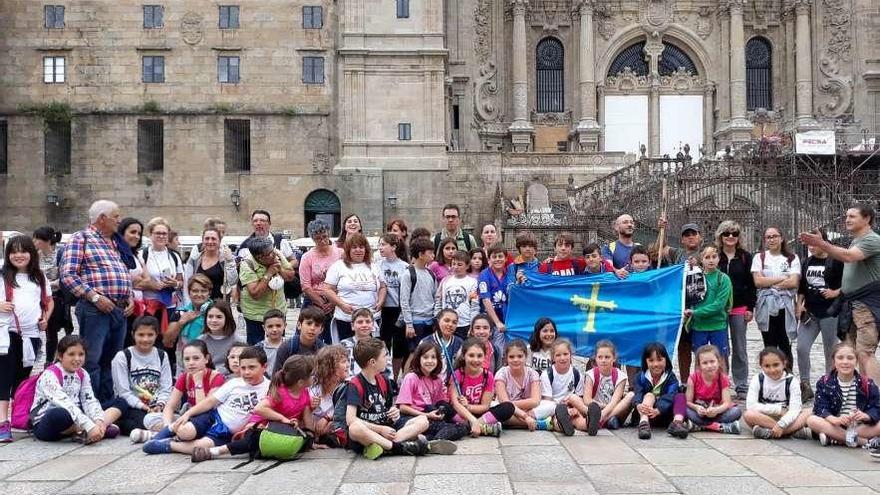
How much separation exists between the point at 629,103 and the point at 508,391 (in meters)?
33.9

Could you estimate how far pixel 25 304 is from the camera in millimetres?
9875

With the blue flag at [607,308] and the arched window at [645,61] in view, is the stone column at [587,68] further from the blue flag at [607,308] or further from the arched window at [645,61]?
the blue flag at [607,308]

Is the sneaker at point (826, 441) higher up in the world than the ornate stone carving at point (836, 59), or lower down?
lower down

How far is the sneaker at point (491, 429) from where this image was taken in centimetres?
941

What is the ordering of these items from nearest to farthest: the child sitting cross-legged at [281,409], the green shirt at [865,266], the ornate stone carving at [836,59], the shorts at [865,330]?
the child sitting cross-legged at [281,409] < the shorts at [865,330] < the green shirt at [865,266] < the ornate stone carving at [836,59]

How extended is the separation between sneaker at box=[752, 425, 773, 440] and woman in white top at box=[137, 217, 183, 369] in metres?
6.96

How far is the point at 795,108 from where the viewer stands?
4138 cm

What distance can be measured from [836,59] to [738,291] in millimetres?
34535

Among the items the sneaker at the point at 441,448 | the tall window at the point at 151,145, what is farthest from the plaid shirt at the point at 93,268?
the tall window at the point at 151,145

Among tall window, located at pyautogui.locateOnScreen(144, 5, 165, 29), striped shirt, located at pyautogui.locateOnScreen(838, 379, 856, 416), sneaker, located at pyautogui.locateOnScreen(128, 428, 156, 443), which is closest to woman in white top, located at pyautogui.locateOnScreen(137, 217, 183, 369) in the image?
sneaker, located at pyautogui.locateOnScreen(128, 428, 156, 443)

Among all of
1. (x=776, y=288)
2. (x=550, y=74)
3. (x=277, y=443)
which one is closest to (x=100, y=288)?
(x=277, y=443)

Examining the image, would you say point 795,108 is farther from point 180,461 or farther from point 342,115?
point 180,461

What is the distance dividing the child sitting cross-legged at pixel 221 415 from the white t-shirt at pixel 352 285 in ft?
6.42

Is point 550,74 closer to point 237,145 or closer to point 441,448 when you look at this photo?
point 237,145
